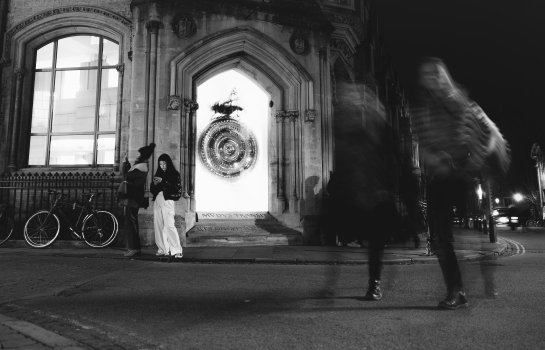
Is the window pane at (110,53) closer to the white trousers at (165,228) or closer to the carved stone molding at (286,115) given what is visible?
the carved stone molding at (286,115)

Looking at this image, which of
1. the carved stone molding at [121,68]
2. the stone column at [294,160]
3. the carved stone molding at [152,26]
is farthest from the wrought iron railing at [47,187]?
the stone column at [294,160]

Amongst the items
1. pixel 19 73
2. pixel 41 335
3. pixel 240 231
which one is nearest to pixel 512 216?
pixel 240 231

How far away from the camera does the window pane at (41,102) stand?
1349 cm

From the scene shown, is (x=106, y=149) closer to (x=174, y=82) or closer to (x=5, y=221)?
(x=174, y=82)

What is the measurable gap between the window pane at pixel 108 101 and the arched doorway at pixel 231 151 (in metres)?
2.46

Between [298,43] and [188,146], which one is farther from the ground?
[298,43]

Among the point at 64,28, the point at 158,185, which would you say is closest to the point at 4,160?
the point at 64,28

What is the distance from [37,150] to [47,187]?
2238 millimetres

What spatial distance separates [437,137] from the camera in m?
4.29

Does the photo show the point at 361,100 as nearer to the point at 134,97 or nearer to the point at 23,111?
the point at 134,97

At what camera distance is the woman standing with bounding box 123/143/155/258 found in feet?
28.1

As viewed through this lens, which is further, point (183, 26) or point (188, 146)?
point (183, 26)

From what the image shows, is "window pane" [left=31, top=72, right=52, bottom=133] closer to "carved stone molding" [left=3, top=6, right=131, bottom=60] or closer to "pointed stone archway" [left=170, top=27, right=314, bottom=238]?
"carved stone molding" [left=3, top=6, right=131, bottom=60]

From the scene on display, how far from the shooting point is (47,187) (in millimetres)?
11688
